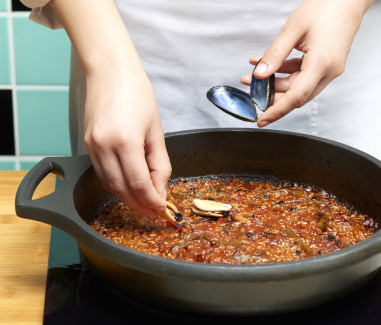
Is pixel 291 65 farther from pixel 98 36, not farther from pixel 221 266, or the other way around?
pixel 221 266

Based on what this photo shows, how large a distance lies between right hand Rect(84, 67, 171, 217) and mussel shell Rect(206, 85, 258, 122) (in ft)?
0.86

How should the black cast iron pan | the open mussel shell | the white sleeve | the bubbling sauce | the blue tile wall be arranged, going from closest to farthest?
the black cast iron pan < the bubbling sauce < the open mussel shell < the white sleeve < the blue tile wall

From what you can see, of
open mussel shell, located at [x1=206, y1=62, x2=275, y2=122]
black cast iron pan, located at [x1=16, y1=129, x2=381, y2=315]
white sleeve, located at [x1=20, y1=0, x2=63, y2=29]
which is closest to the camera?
black cast iron pan, located at [x1=16, y1=129, x2=381, y2=315]

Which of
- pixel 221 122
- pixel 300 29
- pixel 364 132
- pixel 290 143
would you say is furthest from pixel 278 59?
pixel 364 132

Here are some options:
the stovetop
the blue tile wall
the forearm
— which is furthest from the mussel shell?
the blue tile wall

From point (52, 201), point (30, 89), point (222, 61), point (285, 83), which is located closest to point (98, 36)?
point (52, 201)

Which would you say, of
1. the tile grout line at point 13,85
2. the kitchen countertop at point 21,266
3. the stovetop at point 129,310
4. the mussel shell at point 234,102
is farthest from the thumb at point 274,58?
the tile grout line at point 13,85

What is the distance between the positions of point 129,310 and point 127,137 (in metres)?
0.28

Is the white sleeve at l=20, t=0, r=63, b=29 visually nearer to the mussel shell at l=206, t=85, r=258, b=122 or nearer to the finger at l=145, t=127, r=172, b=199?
the mussel shell at l=206, t=85, r=258, b=122

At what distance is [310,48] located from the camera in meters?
1.13

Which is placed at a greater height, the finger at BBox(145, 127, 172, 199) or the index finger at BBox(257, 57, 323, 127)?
the index finger at BBox(257, 57, 323, 127)

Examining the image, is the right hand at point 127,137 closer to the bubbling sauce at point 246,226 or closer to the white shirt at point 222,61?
the bubbling sauce at point 246,226

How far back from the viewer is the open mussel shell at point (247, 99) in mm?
1150

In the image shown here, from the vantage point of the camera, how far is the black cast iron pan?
2.40 feet
